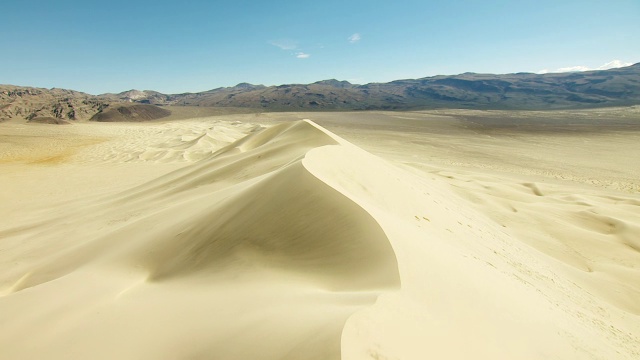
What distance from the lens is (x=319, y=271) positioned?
10.5ft

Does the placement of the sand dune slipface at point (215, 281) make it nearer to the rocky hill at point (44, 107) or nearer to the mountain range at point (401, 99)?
the mountain range at point (401, 99)

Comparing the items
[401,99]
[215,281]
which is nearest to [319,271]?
[215,281]

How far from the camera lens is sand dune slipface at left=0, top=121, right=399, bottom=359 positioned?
233 centimetres

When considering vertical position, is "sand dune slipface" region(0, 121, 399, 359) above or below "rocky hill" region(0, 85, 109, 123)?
below

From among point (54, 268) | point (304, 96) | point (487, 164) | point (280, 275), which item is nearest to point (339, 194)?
point (280, 275)

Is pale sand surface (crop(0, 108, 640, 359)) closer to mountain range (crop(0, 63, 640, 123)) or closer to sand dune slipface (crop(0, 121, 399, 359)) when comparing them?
sand dune slipface (crop(0, 121, 399, 359))

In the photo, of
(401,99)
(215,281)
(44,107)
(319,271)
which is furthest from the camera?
(401,99)

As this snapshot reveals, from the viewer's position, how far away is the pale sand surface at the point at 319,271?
2.30 metres

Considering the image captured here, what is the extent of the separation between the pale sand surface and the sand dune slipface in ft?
0.06

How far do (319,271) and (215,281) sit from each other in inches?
42.3

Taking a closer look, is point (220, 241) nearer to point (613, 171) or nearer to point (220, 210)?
point (220, 210)

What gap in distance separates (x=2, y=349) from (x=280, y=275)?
7.48 ft

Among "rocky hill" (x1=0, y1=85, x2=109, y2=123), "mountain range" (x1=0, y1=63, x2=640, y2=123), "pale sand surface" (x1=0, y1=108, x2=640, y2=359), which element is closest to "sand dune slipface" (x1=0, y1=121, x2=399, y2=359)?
"pale sand surface" (x1=0, y1=108, x2=640, y2=359)

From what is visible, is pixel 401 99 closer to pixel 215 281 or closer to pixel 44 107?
pixel 44 107
